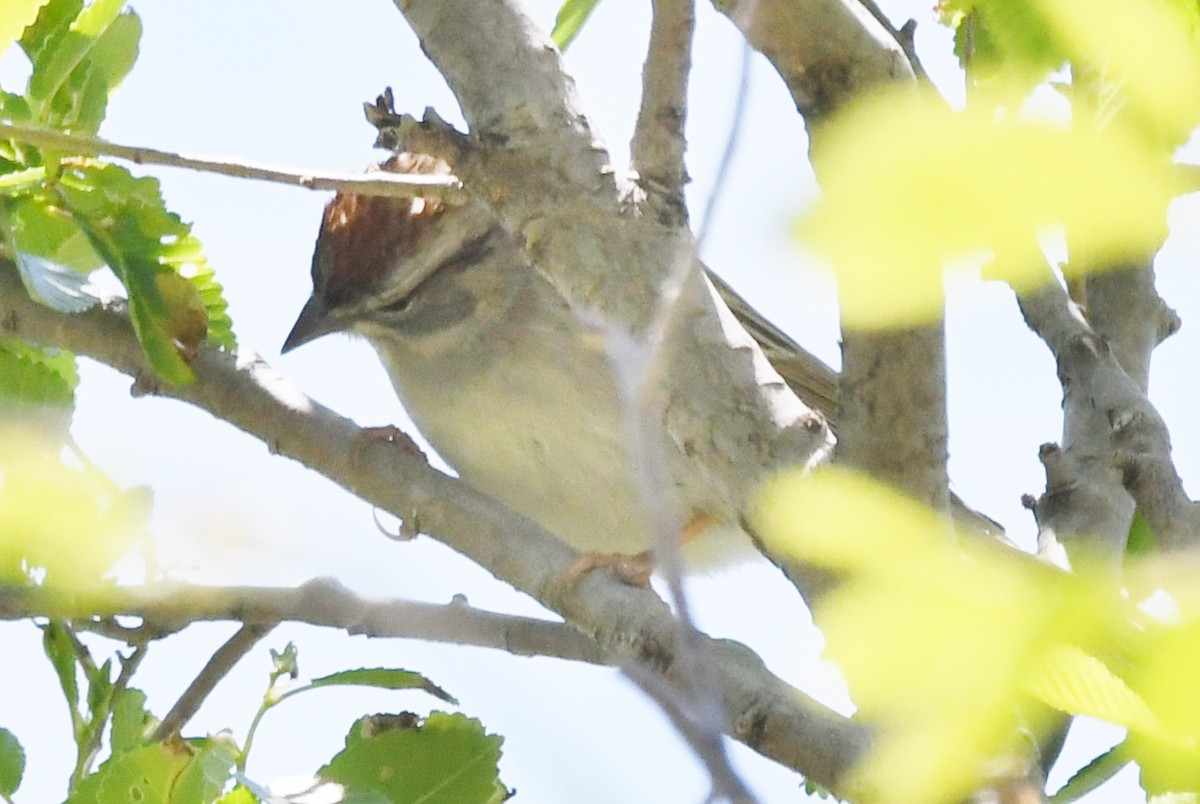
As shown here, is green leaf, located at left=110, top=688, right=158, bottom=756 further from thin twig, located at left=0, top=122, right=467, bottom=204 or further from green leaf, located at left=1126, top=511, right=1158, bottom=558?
green leaf, located at left=1126, top=511, right=1158, bottom=558

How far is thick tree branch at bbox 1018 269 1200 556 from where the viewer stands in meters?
2.32

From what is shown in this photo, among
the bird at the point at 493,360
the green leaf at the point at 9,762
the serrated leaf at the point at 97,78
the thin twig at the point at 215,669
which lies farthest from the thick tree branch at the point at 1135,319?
Answer: the green leaf at the point at 9,762

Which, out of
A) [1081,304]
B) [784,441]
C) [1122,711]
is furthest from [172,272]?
[1122,711]

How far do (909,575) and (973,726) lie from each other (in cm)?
8

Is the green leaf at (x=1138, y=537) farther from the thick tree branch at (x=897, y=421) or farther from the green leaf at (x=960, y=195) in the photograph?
the green leaf at (x=960, y=195)

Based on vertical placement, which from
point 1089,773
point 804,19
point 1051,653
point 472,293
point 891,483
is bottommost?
point 1051,653

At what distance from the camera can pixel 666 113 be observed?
6.25 ft

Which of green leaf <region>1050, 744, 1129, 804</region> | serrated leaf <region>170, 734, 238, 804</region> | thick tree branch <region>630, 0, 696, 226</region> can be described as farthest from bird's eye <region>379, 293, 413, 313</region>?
green leaf <region>1050, 744, 1129, 804</region>

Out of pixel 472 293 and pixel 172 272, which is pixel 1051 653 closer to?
pixel 172 272

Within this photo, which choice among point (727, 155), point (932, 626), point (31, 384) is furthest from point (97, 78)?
point (932, 626)

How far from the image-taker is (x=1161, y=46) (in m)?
0.65

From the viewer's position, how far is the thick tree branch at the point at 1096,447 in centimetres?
232

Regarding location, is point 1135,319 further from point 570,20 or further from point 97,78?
point 97,78

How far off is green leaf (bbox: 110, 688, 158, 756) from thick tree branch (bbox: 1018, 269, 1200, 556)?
1.54m
